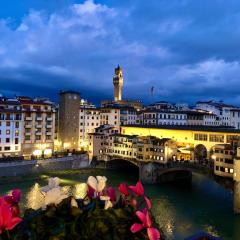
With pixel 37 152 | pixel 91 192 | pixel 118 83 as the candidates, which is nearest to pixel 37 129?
pixel 37 152

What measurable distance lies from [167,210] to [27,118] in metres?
32.2

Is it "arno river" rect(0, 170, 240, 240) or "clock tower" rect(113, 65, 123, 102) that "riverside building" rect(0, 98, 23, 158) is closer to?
"arno river" rect(0, 170, 240, 240)

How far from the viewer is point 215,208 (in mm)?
32344

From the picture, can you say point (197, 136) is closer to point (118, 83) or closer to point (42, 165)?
point (42, 165)

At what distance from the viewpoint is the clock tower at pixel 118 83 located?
108975 mm

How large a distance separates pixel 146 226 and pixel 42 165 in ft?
160

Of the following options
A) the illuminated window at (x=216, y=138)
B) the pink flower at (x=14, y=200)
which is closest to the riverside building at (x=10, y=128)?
the illuminated window at (x=216, y=138)

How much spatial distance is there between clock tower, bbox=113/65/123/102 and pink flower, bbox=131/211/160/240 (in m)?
106

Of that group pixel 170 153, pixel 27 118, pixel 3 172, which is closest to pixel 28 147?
pixel 27 118

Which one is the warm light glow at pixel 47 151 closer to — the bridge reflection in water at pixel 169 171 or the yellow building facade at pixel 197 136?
the bridge reflection in water at pixel 169 171

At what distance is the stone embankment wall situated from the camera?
45094 mm

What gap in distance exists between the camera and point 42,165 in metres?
49.7

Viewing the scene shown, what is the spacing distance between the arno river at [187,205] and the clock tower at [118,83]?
199ft

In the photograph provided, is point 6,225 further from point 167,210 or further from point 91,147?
point 91,147
